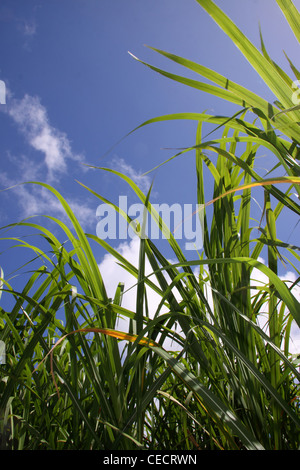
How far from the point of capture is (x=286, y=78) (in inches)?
26.7

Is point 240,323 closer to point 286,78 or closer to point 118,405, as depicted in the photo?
point 118,405

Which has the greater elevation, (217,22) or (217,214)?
(217,22)

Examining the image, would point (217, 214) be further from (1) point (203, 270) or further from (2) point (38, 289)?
(2) point (38, 289)

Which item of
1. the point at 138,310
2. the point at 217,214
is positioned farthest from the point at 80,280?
the point at 217,214

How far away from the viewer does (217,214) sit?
0.72 m
